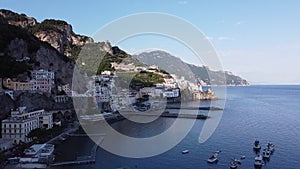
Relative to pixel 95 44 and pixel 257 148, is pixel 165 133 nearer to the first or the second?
pixel 257 148

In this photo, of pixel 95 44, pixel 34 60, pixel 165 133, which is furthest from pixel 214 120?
pixel 95 44

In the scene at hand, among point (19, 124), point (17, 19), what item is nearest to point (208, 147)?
point (19, 124)

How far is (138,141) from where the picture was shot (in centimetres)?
1580

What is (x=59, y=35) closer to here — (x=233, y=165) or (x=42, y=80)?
(x=42, y=80)

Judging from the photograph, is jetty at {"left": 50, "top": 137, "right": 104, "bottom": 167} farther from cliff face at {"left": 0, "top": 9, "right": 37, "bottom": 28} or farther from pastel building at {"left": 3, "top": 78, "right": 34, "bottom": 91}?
cliff face at {"left": 0, "top": 9, "right": 37, "bottom": 28}

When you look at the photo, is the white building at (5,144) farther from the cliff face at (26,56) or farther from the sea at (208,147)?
the cliff face at (26,56)

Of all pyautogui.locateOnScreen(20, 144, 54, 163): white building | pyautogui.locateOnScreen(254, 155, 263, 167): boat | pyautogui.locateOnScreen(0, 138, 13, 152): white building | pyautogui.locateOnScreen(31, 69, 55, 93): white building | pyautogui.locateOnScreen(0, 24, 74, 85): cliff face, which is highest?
pyautogui.locateOnScreen(0, 24, 74, 85): cliff face

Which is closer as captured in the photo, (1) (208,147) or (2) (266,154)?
(2) (266,154)

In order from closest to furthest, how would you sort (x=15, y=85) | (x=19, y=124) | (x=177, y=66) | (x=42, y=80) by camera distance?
(x=19, y=124) < (x=15, y=85) < (x=42, y=80) < (x=177, y=66)

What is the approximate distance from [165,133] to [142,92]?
1737 cm

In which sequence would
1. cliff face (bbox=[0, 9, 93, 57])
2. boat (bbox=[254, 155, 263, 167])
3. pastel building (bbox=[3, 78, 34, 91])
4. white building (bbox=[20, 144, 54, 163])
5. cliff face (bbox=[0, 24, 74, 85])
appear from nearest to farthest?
1. white building (bbox=[20, 144, 54, 163])
2. boat (bbox=[254, 155, 263, 167])
3. pastel building (bbox=[3, 78, 34, 91])
4. cliff face (bbox=[0, 24, 74, 85])
5. cliff face (bbox=[0, 9, 93, 57])

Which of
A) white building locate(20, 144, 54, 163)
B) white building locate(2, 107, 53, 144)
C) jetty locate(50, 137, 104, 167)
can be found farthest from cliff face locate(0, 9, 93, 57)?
jetty locate(50, 137, 104, 167)

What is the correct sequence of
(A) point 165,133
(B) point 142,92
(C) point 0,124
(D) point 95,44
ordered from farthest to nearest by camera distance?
(D) point 95,44 → (B) point 142,92 → (A) point 165,133 → (C) point 0,124

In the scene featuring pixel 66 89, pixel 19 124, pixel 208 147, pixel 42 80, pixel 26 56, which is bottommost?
pixel 208 147
